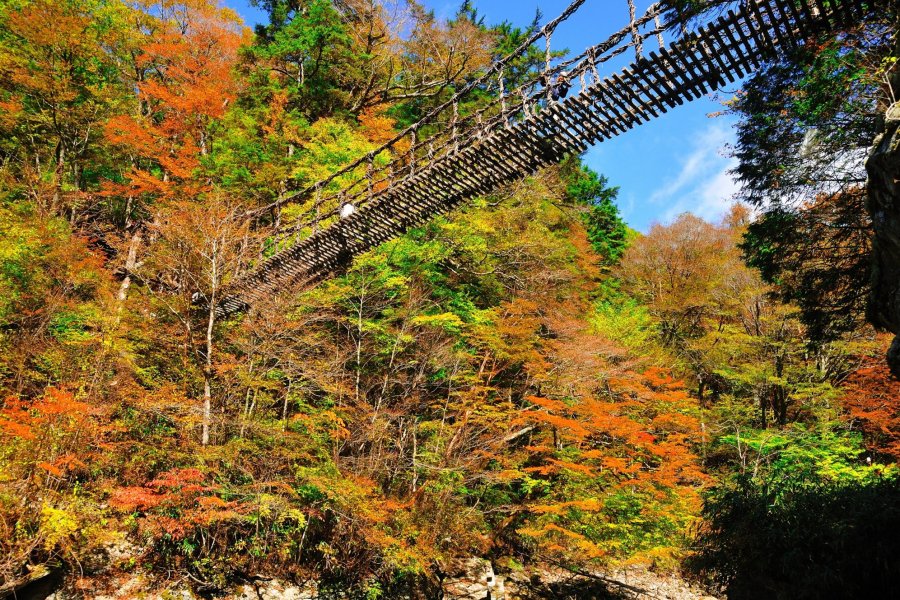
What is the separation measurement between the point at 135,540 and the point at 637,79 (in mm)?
9262

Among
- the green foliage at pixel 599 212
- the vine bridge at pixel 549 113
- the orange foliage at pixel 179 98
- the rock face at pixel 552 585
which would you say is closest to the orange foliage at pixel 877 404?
the rock face at pixel 552 585

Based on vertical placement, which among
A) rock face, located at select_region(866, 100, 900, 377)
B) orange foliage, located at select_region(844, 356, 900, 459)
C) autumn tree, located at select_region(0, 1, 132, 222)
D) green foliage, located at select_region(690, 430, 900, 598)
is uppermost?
autumn tree, located at select_region(0, 1, 132, 222)

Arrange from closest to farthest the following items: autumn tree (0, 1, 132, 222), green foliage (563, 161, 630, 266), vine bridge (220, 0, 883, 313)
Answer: vine bridge (220, 0, 883, 313) → autumn tree (0, 1, 132, 222) → green foliage (563, 161, 630, 266)

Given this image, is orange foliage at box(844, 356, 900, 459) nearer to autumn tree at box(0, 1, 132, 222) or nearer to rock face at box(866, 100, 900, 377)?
rock face at box(866, 100, 900, 377)

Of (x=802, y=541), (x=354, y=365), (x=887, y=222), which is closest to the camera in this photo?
(x=887, y=222)

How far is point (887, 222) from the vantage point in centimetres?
477

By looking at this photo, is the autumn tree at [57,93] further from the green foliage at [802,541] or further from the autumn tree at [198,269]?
the green foliage at [802,541]

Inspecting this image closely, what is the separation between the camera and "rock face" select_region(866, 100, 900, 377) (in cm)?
450

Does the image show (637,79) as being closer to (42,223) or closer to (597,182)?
(42,223)

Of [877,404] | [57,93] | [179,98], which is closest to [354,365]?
[179,98]

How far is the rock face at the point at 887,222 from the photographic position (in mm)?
4504

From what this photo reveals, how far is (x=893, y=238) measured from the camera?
4738 mm

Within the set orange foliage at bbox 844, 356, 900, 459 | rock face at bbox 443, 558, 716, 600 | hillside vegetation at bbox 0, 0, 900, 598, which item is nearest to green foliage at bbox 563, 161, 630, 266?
hillside vegetation at bbox 0, 0, 900, 598

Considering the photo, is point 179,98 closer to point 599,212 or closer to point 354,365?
point 354,365
